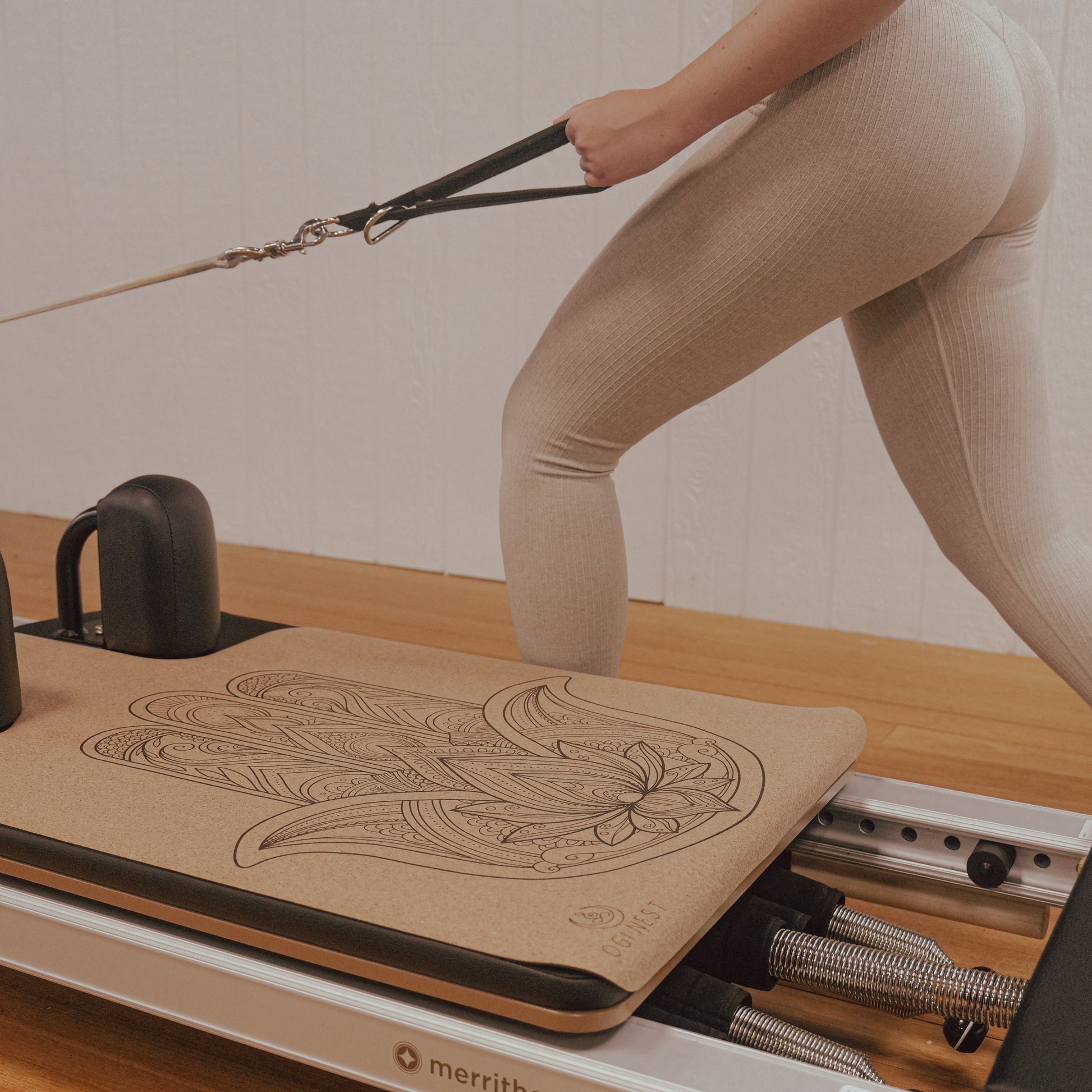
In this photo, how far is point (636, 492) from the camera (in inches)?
93.1

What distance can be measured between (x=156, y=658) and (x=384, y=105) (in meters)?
1.65

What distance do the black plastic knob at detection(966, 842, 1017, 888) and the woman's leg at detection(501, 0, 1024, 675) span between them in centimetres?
40

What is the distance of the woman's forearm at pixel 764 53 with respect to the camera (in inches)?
34.4

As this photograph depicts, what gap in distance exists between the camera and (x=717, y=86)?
36.7 inches

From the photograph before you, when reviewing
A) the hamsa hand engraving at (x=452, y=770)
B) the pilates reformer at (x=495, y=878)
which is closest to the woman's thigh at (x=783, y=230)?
the pilates reformer at (x=495, y=878)

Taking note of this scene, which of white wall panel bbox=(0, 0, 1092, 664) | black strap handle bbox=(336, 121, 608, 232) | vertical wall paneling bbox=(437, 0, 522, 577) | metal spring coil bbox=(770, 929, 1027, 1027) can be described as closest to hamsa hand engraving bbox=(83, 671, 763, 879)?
metal spring coil bbox=(770, 929, 1027, 1027)

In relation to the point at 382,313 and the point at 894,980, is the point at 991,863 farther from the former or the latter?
the point at 382,313

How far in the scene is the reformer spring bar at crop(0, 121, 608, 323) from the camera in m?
1.08

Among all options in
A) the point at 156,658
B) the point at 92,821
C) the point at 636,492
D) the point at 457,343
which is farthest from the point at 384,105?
the point at 92,821

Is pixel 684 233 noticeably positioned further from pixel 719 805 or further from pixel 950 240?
pixel 719 805

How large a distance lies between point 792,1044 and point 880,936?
189mm

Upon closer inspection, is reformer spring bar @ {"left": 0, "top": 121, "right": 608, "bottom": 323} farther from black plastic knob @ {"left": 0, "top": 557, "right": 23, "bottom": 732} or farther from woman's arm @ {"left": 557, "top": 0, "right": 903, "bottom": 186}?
black plastic knob @ {"left": 0, "top": 557, "right": 23, "bottom": 732}

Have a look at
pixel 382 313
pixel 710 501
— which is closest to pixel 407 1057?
pixel 710 501

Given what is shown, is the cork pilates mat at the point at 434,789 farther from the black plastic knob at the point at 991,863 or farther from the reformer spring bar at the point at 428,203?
the reformer spring bar at the point at 428,203
